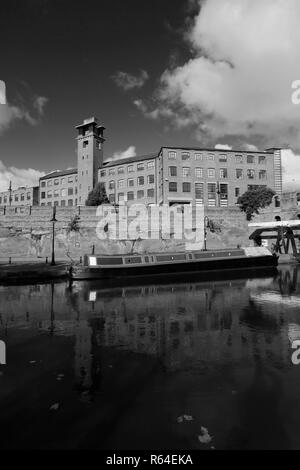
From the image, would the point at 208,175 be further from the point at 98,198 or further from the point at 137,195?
the point at 98,198

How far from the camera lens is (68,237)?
148 feet

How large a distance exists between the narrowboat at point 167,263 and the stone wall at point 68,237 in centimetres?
1414

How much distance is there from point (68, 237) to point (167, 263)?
2147cm

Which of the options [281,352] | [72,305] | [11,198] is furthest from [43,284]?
[11,198]

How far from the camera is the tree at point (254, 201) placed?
1944 inches

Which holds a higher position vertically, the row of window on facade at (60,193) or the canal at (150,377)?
the row of window on facade at (60,193)

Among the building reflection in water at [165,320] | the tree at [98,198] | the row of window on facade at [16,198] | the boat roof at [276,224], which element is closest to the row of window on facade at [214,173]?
the tree at [98,198]

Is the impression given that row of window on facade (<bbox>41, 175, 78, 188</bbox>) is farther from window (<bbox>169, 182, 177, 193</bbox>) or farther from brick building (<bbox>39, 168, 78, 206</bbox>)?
window (<bbox>169, 182, 177, 193</bbox>)

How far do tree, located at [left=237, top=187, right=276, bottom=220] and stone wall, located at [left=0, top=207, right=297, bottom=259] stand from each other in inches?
103

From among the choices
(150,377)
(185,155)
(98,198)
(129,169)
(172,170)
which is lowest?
(150,377)

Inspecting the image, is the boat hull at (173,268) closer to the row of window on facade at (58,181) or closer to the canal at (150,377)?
the canal at (150,377)

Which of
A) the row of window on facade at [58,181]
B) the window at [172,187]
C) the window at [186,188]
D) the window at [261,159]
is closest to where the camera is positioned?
the window at [172,187]

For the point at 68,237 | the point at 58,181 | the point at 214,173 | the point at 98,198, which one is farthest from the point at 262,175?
the point at 58,181

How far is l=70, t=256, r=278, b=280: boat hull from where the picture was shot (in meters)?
26.3
